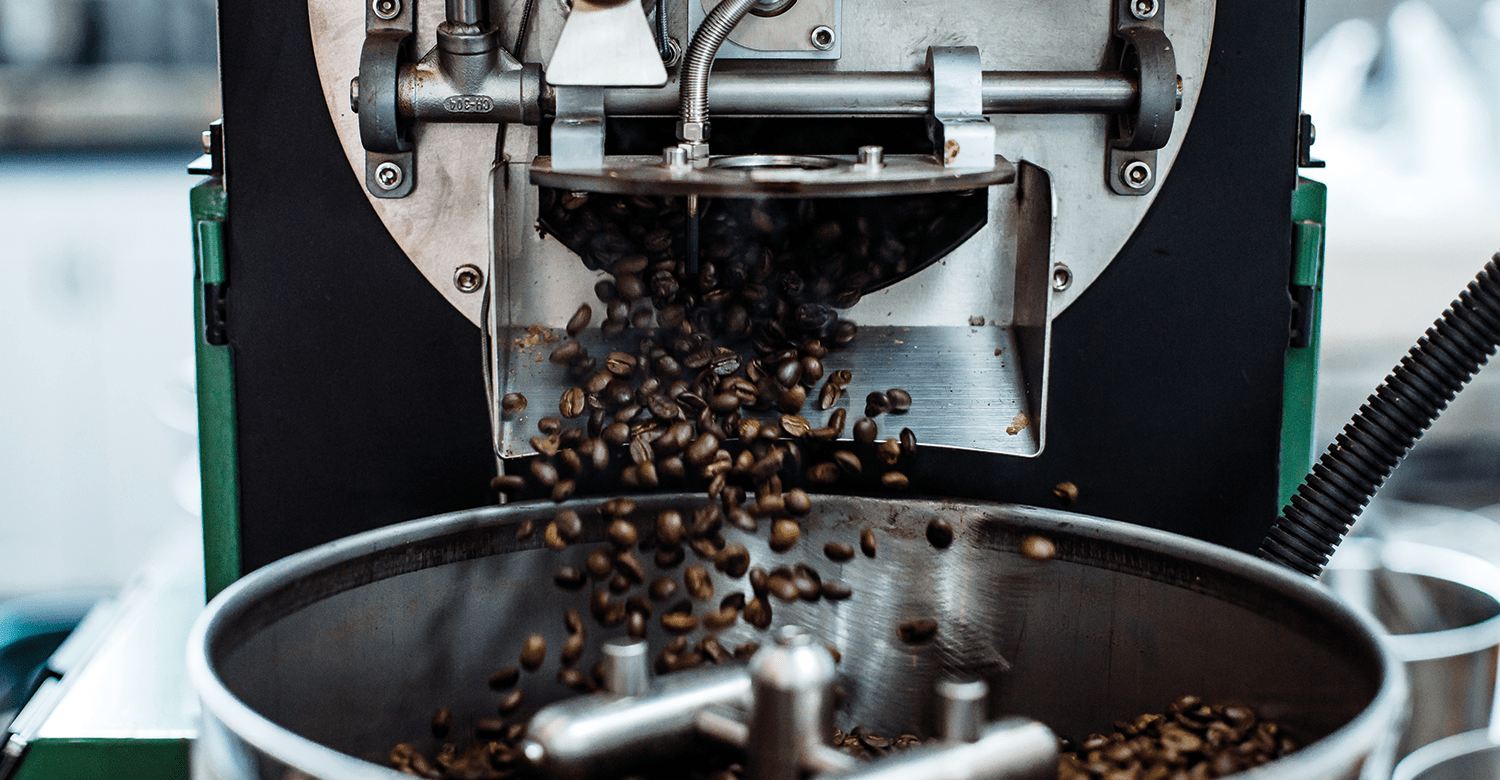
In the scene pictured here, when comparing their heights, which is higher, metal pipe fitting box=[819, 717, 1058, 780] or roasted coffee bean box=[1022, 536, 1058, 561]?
roasted coffee bean box=[1022, 536, 1058, 561]

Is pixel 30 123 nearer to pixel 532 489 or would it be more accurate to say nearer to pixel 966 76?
pixel 532 489

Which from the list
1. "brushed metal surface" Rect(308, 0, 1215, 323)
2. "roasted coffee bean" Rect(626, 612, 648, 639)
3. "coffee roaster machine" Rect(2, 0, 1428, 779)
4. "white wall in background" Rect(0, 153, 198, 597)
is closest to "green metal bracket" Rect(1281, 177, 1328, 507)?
"coffee roaster machine" Rect(2, 0, 1428, 779)

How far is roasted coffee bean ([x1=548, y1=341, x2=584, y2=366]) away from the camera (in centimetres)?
100

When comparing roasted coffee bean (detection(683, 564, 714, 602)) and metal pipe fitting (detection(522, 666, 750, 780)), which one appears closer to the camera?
metal pipe fitting (detection(522, 666, 750, 780))

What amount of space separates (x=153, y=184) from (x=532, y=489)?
263 centimetres

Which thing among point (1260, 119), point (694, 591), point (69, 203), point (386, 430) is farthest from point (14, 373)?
point (1260, 119)

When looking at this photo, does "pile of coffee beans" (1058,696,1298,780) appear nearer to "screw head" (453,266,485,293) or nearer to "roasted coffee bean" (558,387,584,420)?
"roasted coffee bean" (558,387,584,420)

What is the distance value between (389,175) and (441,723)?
418 mm

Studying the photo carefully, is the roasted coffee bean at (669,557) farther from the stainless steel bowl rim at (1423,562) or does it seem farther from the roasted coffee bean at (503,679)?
the stainless steel bowl rim at (1423,562)

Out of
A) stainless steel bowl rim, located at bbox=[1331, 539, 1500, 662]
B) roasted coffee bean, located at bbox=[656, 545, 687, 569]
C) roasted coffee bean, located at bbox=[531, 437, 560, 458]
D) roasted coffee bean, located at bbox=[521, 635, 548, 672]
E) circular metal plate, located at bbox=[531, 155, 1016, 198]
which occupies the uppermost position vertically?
circular metal plate, located at bbox=[531, 155, 1016, 198]

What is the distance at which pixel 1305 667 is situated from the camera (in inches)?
33.2

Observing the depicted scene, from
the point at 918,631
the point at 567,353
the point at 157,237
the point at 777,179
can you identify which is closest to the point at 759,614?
the point at 918,631

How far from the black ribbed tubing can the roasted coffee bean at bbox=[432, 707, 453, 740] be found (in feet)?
2.08

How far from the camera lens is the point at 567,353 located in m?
1.00
